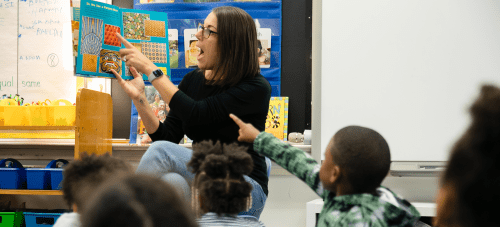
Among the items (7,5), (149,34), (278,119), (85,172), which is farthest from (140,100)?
(7,5)

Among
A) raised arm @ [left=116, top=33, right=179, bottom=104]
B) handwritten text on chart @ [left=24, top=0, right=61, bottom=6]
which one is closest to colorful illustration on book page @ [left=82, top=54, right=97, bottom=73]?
raised arm @ [left=116, top=33, right=179, bottom=104]

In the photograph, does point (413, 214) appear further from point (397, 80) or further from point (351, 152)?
point (397, 80)

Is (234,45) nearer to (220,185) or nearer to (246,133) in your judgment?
(246,133)

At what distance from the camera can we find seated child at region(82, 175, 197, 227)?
353 mm

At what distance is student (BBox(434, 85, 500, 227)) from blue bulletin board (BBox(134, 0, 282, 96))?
6.71 feet

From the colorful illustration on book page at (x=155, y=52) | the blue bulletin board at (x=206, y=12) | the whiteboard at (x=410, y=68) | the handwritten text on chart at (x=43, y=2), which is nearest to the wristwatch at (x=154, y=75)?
the colorful illustration on book page at (x=155, y=52)

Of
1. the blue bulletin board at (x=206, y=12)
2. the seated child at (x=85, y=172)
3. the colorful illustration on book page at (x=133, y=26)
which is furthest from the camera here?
the blue bulletin board at (x=206, y=12)

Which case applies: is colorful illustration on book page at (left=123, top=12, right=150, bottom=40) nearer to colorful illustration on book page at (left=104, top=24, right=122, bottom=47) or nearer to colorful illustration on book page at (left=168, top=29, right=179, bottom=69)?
colorful illustration on book page at (left=104, top=24, right=122, bottom=47)

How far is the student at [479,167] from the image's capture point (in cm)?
49

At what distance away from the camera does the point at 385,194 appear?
0.92 meters

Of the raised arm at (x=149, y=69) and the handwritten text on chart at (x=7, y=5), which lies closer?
the raised arm at (x=149, y=69)

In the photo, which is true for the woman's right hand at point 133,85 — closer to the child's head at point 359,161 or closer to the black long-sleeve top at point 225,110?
the black long-sleeve top at point 225,110

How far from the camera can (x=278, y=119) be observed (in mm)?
2441

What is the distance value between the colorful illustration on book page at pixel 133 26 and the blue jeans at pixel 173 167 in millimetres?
716
